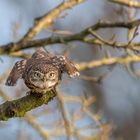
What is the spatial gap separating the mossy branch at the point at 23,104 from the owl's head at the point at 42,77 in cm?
7

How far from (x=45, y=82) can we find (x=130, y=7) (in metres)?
2.34

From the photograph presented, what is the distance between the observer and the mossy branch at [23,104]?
236 cm

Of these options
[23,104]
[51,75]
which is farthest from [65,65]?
[23,104]

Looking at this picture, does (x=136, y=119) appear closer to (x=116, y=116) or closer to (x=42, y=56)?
(x=116, y=116)

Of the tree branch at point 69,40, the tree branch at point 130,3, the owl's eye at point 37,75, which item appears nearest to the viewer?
the owl's eye at point 37,75

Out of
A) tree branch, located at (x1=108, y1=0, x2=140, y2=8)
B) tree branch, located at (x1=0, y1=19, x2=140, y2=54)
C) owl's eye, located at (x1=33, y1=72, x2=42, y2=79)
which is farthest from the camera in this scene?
tree branch, located at (x1=108, y1=0, x2=140, y2=8)

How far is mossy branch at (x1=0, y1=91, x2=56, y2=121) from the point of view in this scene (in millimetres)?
2355

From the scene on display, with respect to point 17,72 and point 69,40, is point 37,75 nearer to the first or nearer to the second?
point 17,72

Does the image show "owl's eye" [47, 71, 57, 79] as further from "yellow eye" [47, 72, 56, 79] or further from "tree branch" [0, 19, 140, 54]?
"tree branch" [0, 19, 140, 54]

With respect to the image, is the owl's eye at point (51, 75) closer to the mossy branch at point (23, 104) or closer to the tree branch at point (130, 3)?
the mossy branch at point (23, 104)

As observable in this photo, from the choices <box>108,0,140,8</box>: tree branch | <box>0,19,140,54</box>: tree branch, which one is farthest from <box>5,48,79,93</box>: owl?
<box>108,0,140,8</box>: tree branch

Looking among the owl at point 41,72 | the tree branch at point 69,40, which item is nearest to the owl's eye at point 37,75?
the owl at point 41,72

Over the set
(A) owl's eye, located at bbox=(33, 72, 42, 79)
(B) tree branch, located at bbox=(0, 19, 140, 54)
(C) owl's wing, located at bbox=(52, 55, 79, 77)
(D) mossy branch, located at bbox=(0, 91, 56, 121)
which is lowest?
(B) tree branch, located at bbox=(0, 19, 140, 54)

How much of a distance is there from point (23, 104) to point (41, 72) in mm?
160
